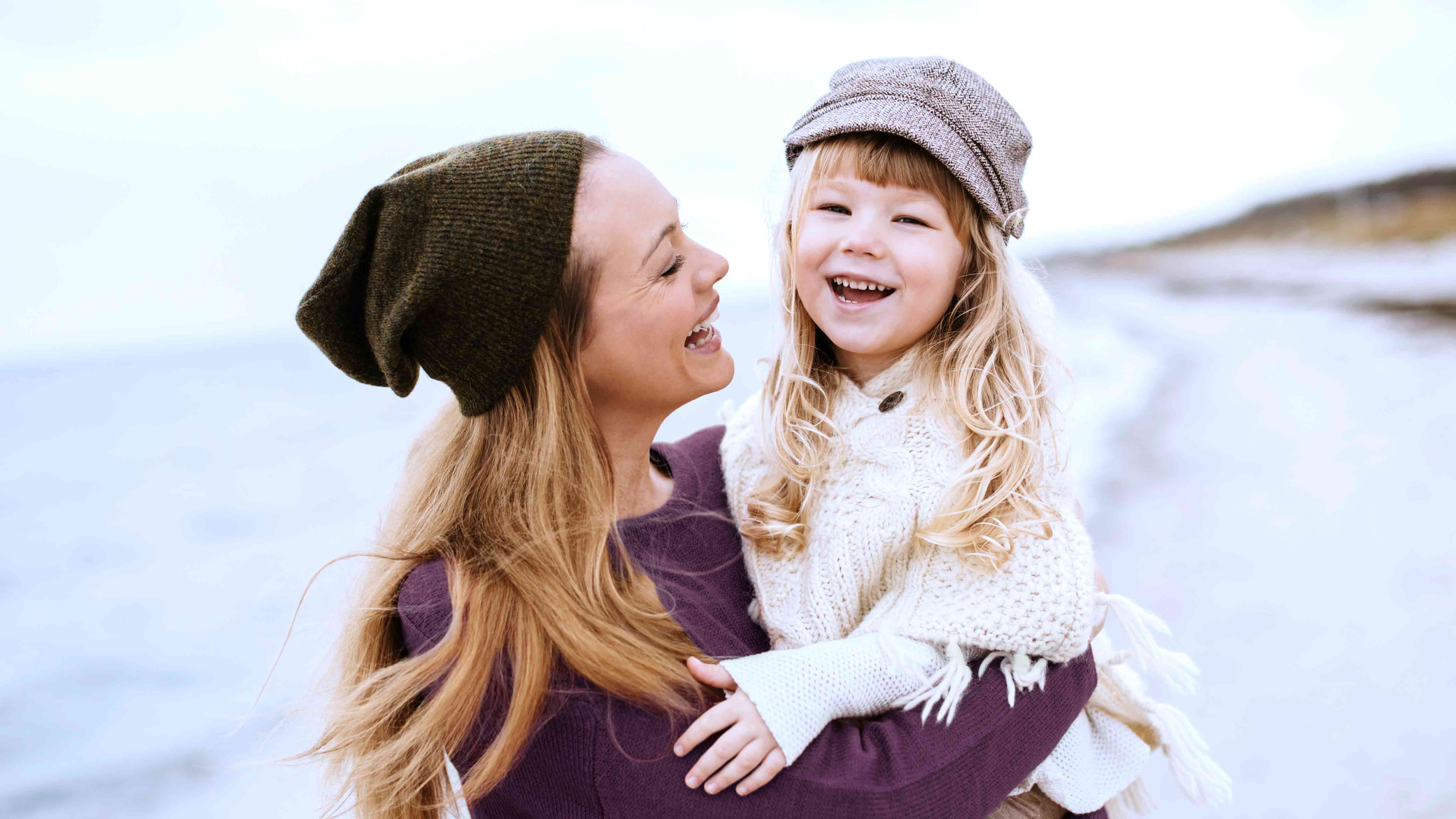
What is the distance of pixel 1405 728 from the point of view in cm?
373

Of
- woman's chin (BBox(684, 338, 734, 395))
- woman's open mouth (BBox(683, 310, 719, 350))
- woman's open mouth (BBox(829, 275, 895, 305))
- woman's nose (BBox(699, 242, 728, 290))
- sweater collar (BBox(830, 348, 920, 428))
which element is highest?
woman's nose (BBox(699, 242, 728, 290))

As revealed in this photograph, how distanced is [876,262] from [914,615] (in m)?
0.75

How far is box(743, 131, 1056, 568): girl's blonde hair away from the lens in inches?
74.5

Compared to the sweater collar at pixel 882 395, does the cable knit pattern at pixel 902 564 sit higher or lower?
lower

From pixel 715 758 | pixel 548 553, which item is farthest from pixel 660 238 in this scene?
pixel 715 758

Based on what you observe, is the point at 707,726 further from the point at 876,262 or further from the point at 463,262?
the point at 876,262

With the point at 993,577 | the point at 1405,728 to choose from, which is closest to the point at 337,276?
the point at 993,577

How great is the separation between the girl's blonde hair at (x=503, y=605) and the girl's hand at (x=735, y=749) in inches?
2.6

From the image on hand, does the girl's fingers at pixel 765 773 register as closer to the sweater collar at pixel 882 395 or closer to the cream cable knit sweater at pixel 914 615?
the cream cable knit sweater at pixel 914 615

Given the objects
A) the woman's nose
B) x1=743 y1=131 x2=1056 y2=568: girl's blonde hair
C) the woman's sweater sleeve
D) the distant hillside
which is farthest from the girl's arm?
the distant hillside

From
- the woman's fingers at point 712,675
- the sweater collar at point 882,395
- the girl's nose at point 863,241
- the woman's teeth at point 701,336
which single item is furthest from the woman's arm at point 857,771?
the girl's nose at point 863,241

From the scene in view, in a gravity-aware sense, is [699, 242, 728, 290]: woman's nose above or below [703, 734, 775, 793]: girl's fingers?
above

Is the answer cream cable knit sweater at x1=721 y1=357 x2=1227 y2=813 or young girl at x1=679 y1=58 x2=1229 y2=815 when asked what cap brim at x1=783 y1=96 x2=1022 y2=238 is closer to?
young girl at x1=679 y1=58 x2=1229 y2=815

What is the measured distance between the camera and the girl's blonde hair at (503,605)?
5.49ft
